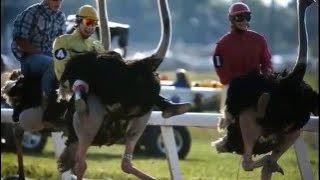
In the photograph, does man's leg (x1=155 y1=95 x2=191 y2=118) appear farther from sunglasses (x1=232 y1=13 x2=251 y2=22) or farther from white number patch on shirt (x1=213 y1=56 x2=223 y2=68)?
sunglasses (x1=232 y1=13 x2=251 y2=22)

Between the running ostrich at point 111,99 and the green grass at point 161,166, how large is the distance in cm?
117

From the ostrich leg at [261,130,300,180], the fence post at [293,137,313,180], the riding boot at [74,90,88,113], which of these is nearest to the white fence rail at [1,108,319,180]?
the fence post at [293,137,313,180]

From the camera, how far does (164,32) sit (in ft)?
29.2

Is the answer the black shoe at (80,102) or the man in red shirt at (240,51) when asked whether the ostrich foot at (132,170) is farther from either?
the man in red shirt at (240,51)

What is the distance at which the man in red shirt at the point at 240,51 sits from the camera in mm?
8805

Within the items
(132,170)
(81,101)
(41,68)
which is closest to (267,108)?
(132,170)

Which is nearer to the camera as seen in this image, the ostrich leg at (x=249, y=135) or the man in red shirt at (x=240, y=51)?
the ostrich leg at (x=249, y=135)

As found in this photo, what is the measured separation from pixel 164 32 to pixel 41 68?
131 cm

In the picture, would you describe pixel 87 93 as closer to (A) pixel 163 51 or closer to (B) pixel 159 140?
(A) pixel 163 51

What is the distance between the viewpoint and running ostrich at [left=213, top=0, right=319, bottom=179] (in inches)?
333

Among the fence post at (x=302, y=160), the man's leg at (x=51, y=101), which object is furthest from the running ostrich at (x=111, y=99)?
the fence post at (x=302, y=160)

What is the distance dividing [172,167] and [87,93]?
7.25ft

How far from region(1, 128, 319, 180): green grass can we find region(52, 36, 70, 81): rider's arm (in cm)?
187

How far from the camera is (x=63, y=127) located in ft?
31.0
